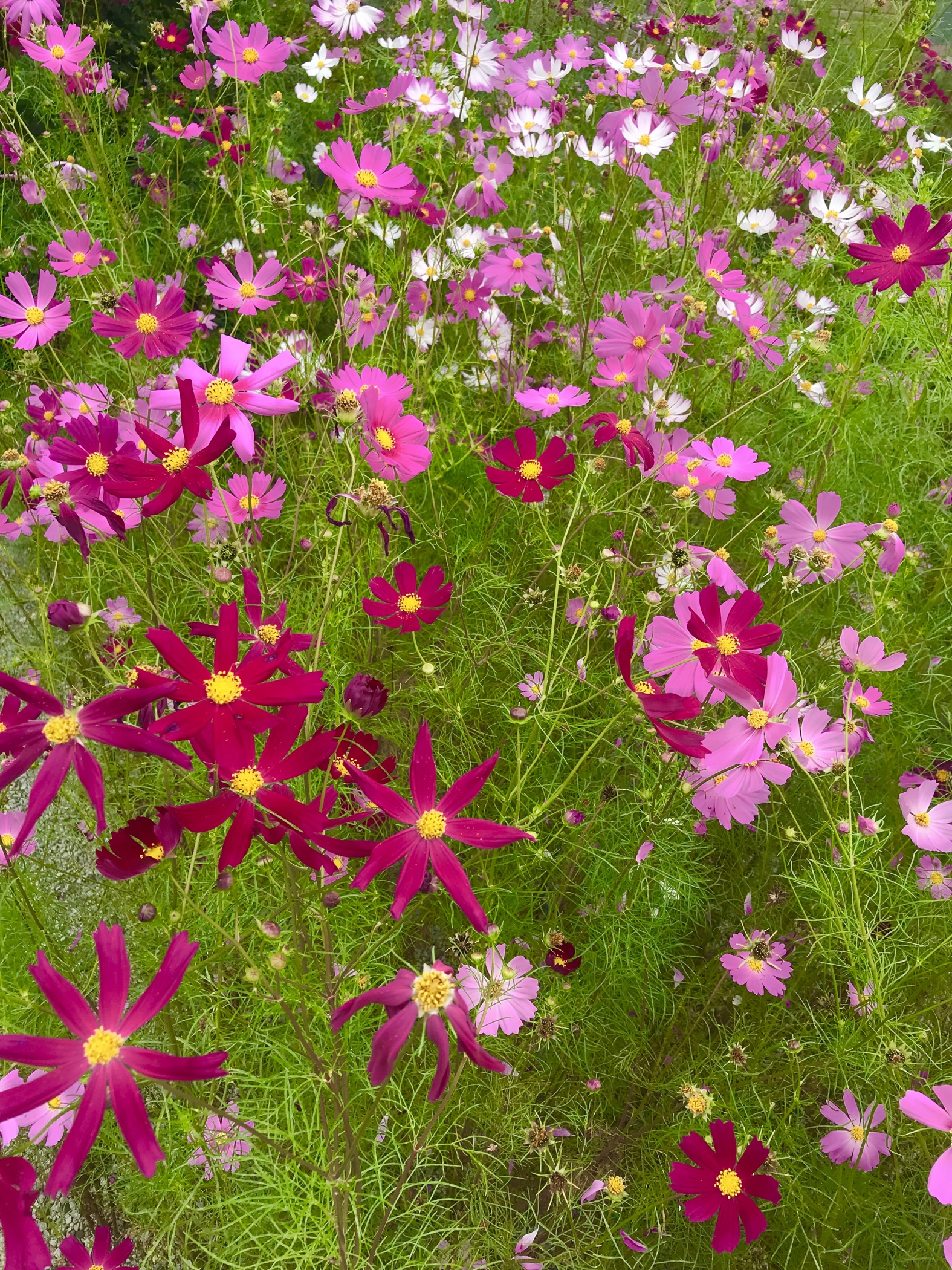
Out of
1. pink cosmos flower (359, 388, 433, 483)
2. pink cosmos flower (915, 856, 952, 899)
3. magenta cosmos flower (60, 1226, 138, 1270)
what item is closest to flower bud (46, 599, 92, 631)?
pink cosmos flower (359, 388, 433, 483)

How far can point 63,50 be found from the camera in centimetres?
148

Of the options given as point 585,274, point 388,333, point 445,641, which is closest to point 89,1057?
point 445,641

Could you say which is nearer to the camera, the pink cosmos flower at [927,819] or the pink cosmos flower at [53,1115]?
the pink cosmos flower at [53,1115]

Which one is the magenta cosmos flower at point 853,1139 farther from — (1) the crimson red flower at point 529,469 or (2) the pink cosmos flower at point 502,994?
(1) the crimson red flower at point 529,469

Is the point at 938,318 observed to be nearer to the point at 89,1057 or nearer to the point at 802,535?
the point at 802,535

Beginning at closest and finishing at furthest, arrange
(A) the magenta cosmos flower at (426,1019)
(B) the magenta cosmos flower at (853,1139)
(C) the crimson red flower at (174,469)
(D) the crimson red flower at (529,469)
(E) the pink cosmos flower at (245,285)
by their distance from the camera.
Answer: (A) the magenta cosmos flower at (426,1019) < (C) the crimson red flower at (174,469) < (B) the magenta cosmos flower at (853,1139) < (D) the crimson red flower at (529,469) < (E) the pink cosmos flower at (245,285)

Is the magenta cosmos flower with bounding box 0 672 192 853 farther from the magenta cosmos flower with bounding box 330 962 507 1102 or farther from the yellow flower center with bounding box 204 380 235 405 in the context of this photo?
the yellow flower center with bounding box 204 380 235 405

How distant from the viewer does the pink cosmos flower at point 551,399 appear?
4.41ft

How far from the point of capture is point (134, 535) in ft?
5.47

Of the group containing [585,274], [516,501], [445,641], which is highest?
[585,274]

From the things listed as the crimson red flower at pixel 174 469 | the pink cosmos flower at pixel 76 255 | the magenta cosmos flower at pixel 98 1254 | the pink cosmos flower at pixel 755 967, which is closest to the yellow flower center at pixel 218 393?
the crimson red flower at pixel 174 469

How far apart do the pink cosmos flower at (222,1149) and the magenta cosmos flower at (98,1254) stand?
0.11 meters

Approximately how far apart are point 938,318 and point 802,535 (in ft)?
2.49

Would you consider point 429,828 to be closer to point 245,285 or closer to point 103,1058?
point 103,1058
